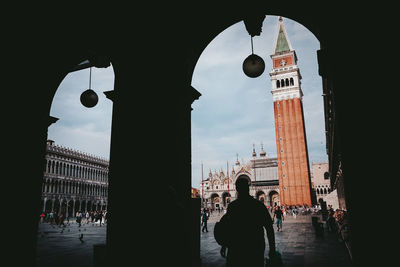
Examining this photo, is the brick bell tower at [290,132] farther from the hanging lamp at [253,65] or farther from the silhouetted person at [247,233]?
the silhouetted person at [247,233]

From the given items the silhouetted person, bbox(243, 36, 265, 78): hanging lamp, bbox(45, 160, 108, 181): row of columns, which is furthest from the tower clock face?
the silhouetted person

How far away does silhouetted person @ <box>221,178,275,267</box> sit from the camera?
2.35m

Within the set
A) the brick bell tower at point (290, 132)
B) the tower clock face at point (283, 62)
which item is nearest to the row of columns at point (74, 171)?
the brick bell tower at point (290, 132)

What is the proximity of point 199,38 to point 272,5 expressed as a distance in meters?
1.18

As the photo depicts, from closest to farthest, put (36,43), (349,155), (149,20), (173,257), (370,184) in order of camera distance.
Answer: (370,184) < (349,155) < (173,257) < (149,20) < (36,43)

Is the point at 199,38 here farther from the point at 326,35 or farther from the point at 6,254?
the point at 6,254

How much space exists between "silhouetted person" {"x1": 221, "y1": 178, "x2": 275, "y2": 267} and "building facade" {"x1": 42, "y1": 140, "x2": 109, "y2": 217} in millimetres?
44174

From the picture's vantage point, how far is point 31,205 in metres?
4.23

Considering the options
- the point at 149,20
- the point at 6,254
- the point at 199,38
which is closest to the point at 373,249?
the point at 199,38

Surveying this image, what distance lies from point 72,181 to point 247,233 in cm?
5363

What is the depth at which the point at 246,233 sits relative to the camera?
2.39 metres

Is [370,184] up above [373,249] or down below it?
above

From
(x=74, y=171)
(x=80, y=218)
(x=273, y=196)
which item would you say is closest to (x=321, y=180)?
(x=273, y=196)

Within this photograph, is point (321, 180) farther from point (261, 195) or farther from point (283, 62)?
point (283, 62)
